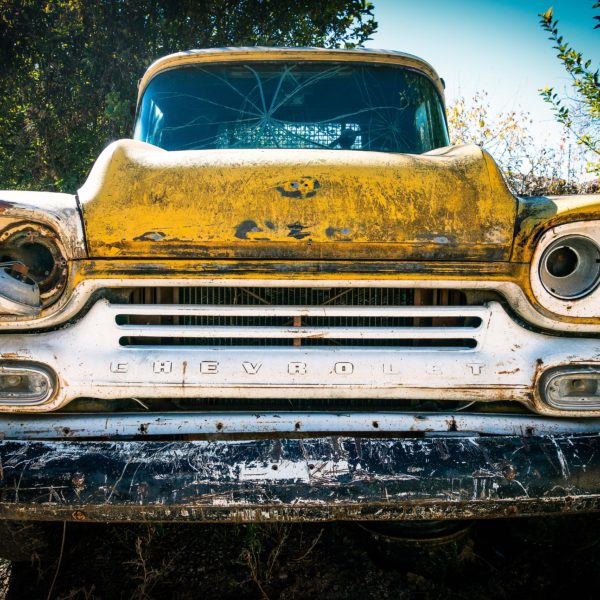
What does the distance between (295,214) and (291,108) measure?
1444mm

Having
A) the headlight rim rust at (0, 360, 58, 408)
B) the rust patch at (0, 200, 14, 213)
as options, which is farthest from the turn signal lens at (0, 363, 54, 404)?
the rust patch at (0, 200, 14, 213)

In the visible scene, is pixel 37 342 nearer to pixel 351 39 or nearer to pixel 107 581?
pixel 107 581

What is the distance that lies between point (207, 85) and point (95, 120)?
5545 mm

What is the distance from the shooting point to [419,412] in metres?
1.90

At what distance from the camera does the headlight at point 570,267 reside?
5.94ft

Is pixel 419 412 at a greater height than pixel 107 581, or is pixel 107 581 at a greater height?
pixel 419 412

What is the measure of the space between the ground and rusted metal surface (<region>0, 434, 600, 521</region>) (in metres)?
0.67

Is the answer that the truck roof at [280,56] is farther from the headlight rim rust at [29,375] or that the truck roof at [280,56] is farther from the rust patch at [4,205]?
the headlight rim rust at [29,375]

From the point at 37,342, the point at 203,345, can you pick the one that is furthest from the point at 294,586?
the point at 37,342

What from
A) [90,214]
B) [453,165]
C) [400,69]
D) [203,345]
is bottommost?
[203,345]

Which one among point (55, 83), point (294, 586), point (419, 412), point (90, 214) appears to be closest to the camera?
point (90, 214)

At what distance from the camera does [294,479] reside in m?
1.61

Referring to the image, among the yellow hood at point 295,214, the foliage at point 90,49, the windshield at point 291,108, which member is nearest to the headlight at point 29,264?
the yellow hood at point 295,214

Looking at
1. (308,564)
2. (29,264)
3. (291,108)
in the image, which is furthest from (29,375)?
(291,108)
